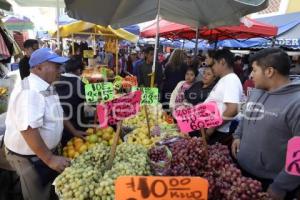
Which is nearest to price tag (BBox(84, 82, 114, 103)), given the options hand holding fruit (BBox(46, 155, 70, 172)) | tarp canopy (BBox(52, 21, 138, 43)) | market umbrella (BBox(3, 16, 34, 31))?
hand holding fruit (BBox(46, 155, 70, 172))

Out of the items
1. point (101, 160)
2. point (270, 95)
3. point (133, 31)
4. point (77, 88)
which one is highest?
point (133, 31)

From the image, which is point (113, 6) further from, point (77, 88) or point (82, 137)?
point (82, 137)

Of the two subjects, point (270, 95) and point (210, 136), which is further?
point (210, 136)

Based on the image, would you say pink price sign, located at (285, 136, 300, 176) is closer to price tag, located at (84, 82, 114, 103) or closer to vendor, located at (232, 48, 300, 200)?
vendor, located at (232, 48, 300, 200)

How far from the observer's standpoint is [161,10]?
4.33 meters

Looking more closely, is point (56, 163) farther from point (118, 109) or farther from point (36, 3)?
point (36, 3)

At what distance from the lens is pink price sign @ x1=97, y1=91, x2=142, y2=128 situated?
8.48 feet

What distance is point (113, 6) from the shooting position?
15.2 ft

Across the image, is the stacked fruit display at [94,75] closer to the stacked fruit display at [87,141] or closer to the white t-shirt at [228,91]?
the stacked fruit display at [87,141]

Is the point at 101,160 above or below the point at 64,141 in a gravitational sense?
above

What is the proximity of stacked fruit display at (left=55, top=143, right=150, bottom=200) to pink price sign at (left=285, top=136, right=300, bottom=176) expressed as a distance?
99 centimetres

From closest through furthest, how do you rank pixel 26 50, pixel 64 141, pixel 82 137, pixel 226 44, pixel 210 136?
pixel 82 137
pixel 64 141
pixel 210 136
pixel 26 50
pixel 226 44

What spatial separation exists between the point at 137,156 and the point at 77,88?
1.96 meters

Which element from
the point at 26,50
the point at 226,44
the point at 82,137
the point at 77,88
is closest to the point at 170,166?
the point at 82,137
